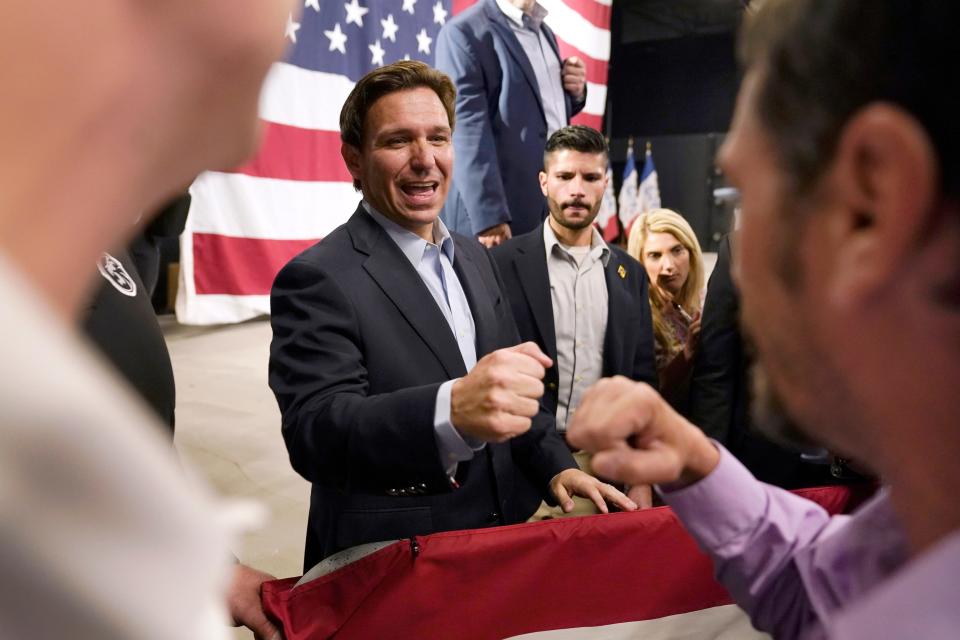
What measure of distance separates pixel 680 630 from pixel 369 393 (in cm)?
67

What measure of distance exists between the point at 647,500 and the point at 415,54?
302 cm

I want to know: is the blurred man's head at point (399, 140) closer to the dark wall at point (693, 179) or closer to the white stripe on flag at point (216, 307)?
the white stripe on flag at point (216, 307)

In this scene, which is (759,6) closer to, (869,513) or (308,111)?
(869,513)

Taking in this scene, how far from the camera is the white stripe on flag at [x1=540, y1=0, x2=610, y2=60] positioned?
4801mm

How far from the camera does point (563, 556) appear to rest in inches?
47.7

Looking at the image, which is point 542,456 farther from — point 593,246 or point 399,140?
point 593,246

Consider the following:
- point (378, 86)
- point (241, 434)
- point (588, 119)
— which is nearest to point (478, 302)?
point (378, 86)

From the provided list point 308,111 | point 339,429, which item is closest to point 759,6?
point 339,429

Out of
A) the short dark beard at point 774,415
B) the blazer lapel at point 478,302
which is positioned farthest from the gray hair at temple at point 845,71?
the blazer lapel at point 478,302

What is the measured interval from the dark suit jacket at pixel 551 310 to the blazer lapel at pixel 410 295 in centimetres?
67

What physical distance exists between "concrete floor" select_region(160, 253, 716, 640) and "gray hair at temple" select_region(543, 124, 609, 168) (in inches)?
62.9

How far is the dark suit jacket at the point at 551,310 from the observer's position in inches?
82.5

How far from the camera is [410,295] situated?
140 cm

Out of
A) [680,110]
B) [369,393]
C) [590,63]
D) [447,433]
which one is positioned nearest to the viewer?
[447,433]
